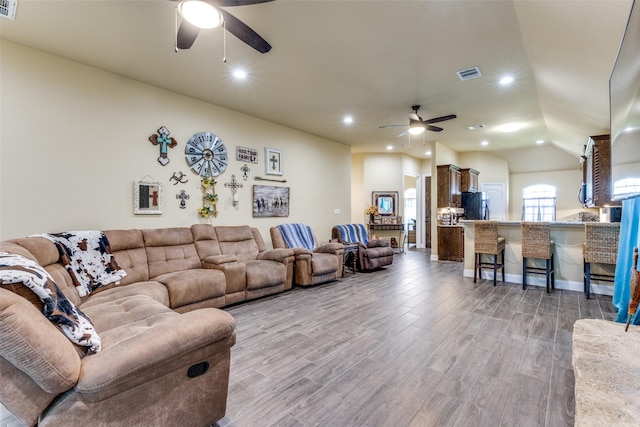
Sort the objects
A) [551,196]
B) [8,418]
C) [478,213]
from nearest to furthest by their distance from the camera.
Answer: [8,418] < [478,213] < [551,196]

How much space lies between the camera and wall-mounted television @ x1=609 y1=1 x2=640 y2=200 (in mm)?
1528

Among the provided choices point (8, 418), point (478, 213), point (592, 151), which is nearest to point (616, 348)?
point (8, 418)

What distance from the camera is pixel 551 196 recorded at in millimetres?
8945

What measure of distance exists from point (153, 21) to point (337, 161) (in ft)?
15.8

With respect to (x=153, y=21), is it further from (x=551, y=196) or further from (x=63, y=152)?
(x=551, y=196)

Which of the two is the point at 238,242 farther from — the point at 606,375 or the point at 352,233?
the point at 606,375

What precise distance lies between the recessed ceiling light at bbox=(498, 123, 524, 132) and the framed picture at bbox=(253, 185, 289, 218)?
15.0 ft

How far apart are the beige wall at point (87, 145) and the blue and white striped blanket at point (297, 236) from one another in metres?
0.72

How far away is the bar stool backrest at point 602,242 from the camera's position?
374 cm

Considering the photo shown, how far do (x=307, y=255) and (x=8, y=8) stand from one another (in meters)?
3.96

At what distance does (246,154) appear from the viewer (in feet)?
16.5

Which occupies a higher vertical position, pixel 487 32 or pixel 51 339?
pixel 487 32

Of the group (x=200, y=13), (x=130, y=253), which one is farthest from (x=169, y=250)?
(x=200, y=13)

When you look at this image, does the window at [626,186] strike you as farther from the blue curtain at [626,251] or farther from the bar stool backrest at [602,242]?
the bar stool backrest at [602,242]
